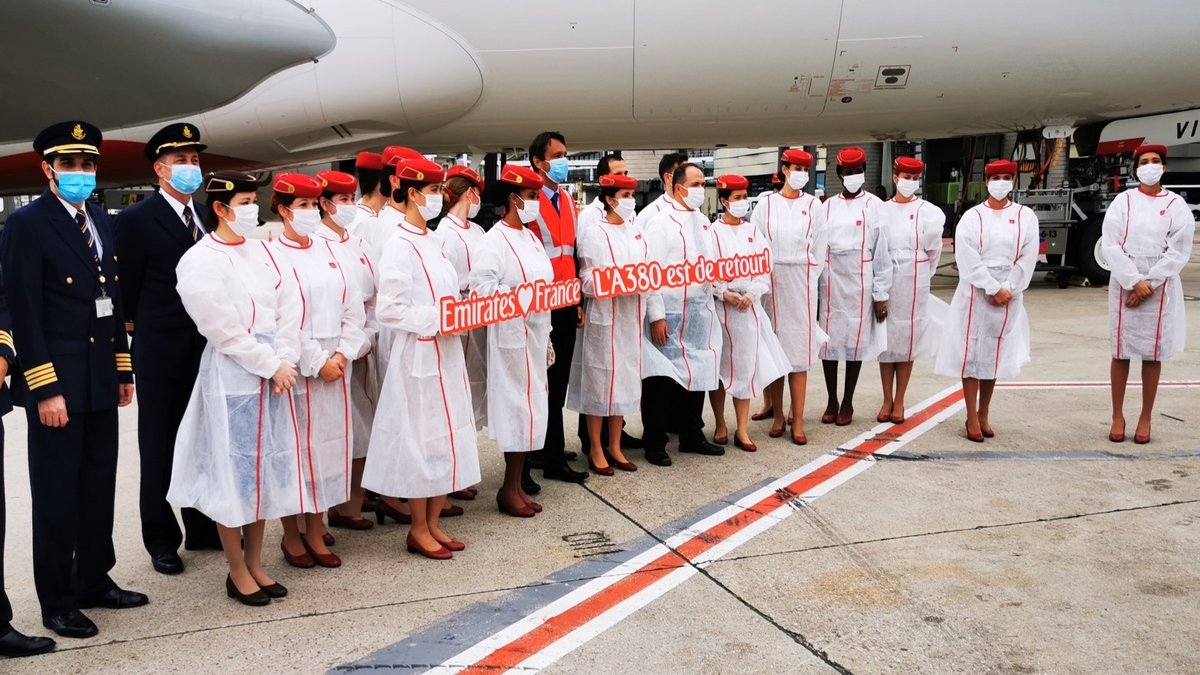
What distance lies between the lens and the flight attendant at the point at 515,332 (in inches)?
172

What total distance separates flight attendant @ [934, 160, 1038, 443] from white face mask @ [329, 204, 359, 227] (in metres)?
3.84

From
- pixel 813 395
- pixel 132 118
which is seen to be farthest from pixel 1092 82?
pixel 132 118

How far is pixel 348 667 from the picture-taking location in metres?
3.02

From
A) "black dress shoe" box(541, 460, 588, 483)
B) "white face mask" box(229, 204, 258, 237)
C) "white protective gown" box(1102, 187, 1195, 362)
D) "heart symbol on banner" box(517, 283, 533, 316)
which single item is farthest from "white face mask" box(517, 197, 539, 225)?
"white protective gown" box(1102, 187, 1195, 362)

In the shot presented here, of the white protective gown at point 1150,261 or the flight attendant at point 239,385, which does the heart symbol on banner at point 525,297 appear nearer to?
the flight attendant at point 239,385

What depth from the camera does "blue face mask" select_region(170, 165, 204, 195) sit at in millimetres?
3809

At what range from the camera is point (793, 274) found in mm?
6066

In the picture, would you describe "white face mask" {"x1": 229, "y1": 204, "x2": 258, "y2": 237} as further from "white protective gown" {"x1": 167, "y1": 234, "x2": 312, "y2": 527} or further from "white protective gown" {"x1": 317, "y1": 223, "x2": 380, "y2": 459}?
"white protective gown" {"x1": 317, "y1": 223, "x2": 380, "y2": 459}

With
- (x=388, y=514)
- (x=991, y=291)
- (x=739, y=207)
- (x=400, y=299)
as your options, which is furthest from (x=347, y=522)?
(x=991, y=291)

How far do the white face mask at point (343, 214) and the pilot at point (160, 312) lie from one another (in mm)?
634

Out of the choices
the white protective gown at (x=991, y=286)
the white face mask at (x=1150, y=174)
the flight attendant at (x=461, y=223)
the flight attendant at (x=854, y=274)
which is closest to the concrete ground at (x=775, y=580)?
the white protective gown at (x=991, y=286)

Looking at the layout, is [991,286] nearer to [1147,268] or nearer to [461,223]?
[1147,268]

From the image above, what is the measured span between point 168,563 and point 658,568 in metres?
2.18

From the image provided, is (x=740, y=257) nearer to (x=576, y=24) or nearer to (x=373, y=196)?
(x=373, y=196)
